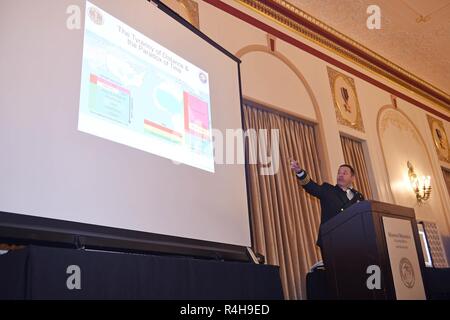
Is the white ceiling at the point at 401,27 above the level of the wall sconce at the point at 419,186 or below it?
above

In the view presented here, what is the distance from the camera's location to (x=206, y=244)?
2.19 meters

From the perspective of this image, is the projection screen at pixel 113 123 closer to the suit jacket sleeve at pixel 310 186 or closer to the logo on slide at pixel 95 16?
the logo on slide at pixel 95 16

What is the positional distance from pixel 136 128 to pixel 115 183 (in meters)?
0.33

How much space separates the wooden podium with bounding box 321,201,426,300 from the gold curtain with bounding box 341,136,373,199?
286 centimetres

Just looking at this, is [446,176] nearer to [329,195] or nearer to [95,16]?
[329,195]

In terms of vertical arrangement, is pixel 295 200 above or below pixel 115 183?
above

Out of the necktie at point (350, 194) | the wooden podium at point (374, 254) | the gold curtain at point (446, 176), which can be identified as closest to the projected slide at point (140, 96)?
the wooden podium at point (374, 254)

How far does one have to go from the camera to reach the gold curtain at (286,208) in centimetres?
354

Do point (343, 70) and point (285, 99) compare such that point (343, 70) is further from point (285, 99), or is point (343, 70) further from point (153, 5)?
point (153, 5)

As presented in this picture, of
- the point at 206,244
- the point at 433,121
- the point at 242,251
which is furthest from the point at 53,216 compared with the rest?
the point at 433,121

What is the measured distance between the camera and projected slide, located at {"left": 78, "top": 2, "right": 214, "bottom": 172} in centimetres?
185

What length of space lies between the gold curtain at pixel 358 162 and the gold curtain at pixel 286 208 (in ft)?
2.24

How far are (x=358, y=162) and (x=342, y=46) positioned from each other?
1624 mm

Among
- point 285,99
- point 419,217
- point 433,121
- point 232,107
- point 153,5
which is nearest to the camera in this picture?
point 153,5
